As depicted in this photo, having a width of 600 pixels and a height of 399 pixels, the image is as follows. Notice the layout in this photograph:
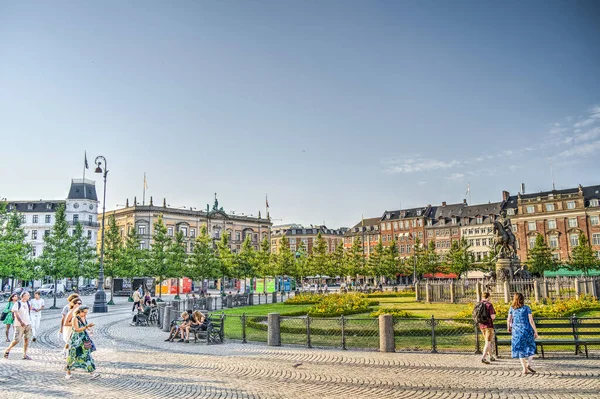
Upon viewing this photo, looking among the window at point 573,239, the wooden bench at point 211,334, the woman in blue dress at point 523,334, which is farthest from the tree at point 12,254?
the window at point 573,239

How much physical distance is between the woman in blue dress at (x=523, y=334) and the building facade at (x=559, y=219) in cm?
7183

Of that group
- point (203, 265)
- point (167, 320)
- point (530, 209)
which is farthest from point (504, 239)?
point (530, 209)

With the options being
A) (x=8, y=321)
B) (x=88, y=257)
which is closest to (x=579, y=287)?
(x=8, y=321)

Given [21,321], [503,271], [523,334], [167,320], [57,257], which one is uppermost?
[57,257]

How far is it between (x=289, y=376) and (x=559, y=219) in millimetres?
81486

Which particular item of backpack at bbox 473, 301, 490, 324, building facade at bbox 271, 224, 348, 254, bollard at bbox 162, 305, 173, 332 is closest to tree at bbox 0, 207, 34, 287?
bollard at bbox 162, 305, 173, 332

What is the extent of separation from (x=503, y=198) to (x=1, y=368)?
9506 cm

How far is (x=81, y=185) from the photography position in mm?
96750

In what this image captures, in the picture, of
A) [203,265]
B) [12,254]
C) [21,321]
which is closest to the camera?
[21,321]

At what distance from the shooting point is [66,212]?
9425cm

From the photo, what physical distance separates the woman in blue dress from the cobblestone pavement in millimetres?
415

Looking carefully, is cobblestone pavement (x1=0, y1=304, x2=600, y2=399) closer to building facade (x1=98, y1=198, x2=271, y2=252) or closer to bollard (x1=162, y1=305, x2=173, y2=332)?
bollard (x1=162, y1=305, x2=173, y2=332)

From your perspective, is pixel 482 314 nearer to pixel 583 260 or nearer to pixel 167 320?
pixel 167 320

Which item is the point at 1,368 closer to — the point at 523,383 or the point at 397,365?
the point at 397,365
